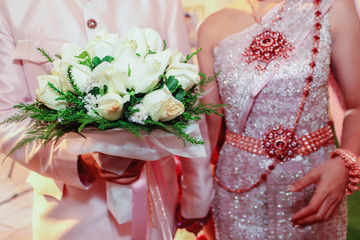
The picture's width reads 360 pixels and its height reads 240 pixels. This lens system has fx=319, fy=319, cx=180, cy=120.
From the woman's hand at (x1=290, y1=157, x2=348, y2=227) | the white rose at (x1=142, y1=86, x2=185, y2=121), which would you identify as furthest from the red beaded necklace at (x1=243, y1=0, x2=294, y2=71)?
the white rose at (x1=142, y1=86, x2=185, y2=121)

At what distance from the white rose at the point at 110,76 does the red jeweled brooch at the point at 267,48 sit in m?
0.78

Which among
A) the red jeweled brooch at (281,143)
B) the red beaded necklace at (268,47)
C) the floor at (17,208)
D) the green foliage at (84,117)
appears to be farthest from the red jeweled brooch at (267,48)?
the floor at (17,208)

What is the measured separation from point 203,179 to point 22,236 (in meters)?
3.31

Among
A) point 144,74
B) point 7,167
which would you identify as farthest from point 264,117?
point 7,167

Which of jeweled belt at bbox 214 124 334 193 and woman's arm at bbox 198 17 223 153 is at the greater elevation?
woman's arm at bbox 198 17 223 153

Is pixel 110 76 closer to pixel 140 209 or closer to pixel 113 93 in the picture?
pixel 113 93

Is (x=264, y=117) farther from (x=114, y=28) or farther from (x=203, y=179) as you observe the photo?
(x=114, y=28)

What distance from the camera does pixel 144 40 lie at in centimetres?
101

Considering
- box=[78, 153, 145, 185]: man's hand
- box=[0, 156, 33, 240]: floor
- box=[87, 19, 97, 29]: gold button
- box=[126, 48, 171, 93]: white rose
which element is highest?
box=[87, 19, 97, 29]: gold button

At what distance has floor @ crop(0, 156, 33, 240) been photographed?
3.99m

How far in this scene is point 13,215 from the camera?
4.49 metres

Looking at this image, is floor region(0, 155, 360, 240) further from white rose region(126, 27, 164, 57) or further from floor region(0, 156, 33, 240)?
white rose region(126, 27, 164, 57)

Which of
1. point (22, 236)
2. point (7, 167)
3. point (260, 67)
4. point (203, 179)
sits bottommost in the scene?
point (7, 167)

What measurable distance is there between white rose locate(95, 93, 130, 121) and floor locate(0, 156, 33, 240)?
3611 millimetres
